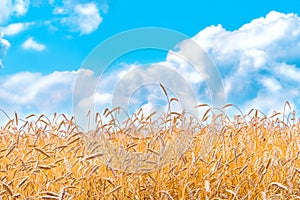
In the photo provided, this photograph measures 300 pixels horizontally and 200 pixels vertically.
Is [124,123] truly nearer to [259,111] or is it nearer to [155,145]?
[155,145]

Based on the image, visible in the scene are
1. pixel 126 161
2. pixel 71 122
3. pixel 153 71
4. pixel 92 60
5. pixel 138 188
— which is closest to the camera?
pixel 138 188

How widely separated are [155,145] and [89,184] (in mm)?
1153

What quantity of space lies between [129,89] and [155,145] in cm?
63

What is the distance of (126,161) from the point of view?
3.70 m

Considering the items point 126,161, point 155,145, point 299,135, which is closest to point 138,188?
point 126,161

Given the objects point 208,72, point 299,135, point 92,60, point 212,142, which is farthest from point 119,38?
point 299,135

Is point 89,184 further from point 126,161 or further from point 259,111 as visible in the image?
point 259,111

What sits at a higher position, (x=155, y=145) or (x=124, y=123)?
(x=124, y=123)

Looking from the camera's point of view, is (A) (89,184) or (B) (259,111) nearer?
(A) (89,184)

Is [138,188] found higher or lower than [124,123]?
lower

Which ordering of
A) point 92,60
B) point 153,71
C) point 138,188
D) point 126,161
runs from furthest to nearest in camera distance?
point 153,71
point 92,60
point 126,161
point 138,188

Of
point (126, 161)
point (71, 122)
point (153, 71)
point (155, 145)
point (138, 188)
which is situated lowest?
point (138, 188)

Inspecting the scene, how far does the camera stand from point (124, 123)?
5086 mm

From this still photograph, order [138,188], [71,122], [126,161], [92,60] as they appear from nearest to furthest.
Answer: [138,188] → [126,161] → [92,60] → [71,122]
